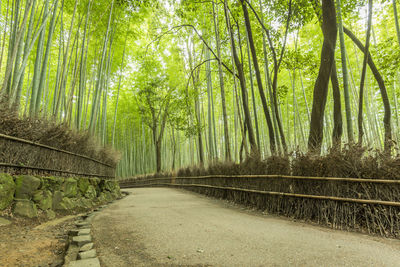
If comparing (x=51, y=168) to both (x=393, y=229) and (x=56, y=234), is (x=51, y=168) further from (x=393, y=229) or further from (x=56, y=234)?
(x=393, y=229)

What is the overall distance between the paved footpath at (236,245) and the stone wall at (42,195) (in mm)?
857

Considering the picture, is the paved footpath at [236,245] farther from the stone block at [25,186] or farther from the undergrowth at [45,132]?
the undergrowth at [45,132]

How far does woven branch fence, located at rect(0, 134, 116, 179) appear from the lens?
2.69 metres

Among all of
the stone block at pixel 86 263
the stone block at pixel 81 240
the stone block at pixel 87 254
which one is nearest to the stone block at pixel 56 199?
the stone block at pixel 81 240

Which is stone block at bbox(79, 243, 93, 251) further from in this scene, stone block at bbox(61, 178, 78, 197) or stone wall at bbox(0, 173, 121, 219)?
stone block at bbox(61, 178, 78, 197)

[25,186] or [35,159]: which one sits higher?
[35,159]

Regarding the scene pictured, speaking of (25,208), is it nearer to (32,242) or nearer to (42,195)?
(42,195)

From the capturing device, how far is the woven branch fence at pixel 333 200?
2305 millimetres

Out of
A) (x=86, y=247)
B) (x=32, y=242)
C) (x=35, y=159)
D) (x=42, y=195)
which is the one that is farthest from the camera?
(x=35, y=159)

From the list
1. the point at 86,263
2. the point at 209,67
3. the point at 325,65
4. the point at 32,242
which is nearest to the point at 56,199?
the point at 32,242

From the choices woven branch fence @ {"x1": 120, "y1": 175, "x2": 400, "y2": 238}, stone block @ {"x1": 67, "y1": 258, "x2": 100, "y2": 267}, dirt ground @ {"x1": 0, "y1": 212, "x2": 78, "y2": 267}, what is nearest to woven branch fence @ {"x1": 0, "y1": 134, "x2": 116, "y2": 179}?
dirt ground @ {"x1": 0, "y1": 212, "x2": 78, "y2": 267}

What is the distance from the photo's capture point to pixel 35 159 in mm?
3180

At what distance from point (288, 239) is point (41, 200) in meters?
3.00

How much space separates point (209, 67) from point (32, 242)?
7096mm
